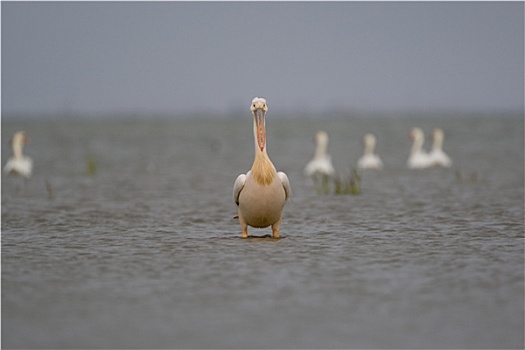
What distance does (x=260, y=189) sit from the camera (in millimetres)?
10164

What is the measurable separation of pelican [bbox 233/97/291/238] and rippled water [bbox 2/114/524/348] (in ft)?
1.21

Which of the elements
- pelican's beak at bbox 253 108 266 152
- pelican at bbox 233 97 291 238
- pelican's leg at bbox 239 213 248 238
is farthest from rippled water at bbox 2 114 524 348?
pelican's beak at bbox 253 108 266 152

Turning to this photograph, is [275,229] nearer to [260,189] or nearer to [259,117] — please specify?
[260,189]

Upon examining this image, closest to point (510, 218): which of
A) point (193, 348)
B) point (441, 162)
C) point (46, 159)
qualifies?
point (193, 348)

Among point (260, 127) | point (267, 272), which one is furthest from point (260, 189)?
point (267, 272)

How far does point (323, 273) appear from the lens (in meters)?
8.77

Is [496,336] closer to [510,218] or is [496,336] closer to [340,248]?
[340,248]

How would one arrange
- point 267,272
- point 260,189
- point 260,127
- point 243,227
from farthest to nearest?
point 243,227 < point 260,127 < point 260,189 < point 267,272

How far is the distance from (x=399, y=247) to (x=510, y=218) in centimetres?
318

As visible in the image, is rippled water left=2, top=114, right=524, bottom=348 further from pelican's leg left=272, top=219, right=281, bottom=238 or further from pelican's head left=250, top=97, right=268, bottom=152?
pelican's head left=250, top=97, right=268, bottom=152

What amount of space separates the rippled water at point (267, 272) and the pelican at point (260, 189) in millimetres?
368

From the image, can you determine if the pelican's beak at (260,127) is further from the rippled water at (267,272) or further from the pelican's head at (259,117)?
the rippled water at (267,272)

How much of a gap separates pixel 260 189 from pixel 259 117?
2.91 feet

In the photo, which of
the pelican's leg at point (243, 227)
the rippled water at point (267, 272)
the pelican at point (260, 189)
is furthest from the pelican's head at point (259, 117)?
the rippled water at point (267, 272)
